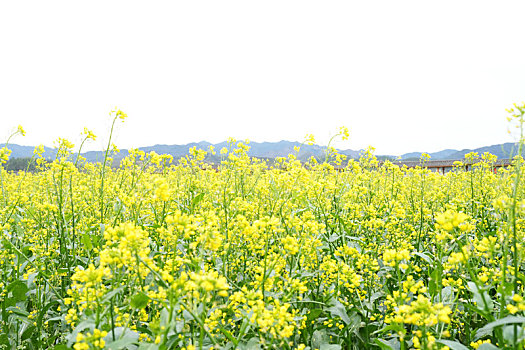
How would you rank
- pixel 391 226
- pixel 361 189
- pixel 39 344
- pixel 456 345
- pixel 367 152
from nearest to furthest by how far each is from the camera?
pixel 456 345 → pixel 39 344 → pixel 391 226 → pixel 361 189 → pixel 367 152

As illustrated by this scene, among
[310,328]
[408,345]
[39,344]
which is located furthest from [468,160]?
[39,344]

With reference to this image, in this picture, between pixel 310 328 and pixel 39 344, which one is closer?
pixel 310 328

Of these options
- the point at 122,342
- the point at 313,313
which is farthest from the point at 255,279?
the point at 122,342

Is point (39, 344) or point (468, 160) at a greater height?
point (468, 160)

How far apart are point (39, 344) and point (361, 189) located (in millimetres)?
3325

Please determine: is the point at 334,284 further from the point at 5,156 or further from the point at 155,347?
the point at 5,156

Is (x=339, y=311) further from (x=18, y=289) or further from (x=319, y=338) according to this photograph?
(x=18, y=289)

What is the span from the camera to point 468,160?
5.33 m

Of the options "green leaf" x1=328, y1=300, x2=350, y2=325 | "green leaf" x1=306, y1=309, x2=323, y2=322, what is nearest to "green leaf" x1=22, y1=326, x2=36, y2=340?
"green leaf" x1=306, y1=309, x2=323, y2=322

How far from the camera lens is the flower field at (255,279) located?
1600 millimetres

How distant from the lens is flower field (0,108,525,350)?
1.60m

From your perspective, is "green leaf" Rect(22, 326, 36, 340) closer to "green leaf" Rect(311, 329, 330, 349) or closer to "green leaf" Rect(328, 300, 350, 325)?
"green leaf" Rect(311, 329, 330, 349)

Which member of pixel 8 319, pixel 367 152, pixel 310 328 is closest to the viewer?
pixel 310 328

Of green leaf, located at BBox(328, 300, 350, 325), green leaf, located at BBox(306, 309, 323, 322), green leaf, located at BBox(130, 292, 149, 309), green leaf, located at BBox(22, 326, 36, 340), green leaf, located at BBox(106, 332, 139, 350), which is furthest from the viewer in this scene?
green leaf, located at BBox(22, 326, 36, 340)
